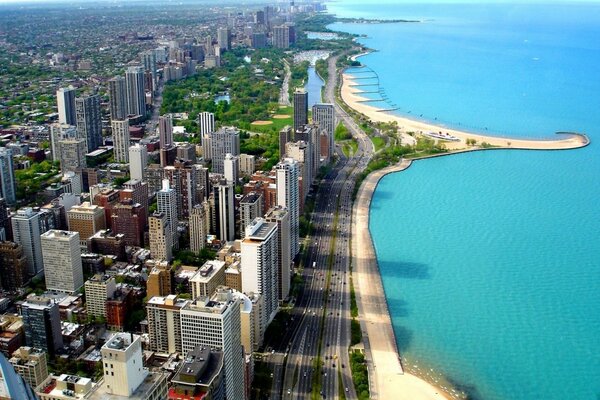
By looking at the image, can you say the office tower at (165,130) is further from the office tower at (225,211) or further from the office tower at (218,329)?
the office tower at (218,329)

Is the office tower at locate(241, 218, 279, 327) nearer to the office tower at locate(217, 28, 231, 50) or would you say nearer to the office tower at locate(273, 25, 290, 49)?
the office tower at locate(217, 28, 231, 50)

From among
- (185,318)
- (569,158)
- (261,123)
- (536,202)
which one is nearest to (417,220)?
(536,202)

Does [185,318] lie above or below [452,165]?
above

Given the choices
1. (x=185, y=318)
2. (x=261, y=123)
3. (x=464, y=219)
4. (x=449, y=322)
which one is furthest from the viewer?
(x=261, y=123)

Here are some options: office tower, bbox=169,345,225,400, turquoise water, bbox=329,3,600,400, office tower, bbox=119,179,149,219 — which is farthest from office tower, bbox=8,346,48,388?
office tower, bbox=119,179,149,219

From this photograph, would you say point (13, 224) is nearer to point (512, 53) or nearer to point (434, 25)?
point (512, 53)

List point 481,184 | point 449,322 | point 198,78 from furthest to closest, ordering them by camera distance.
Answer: point 198,78 → point 481,184 → point 449,322

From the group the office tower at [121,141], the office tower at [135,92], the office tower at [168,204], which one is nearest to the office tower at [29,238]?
the office tower at [168,204]
